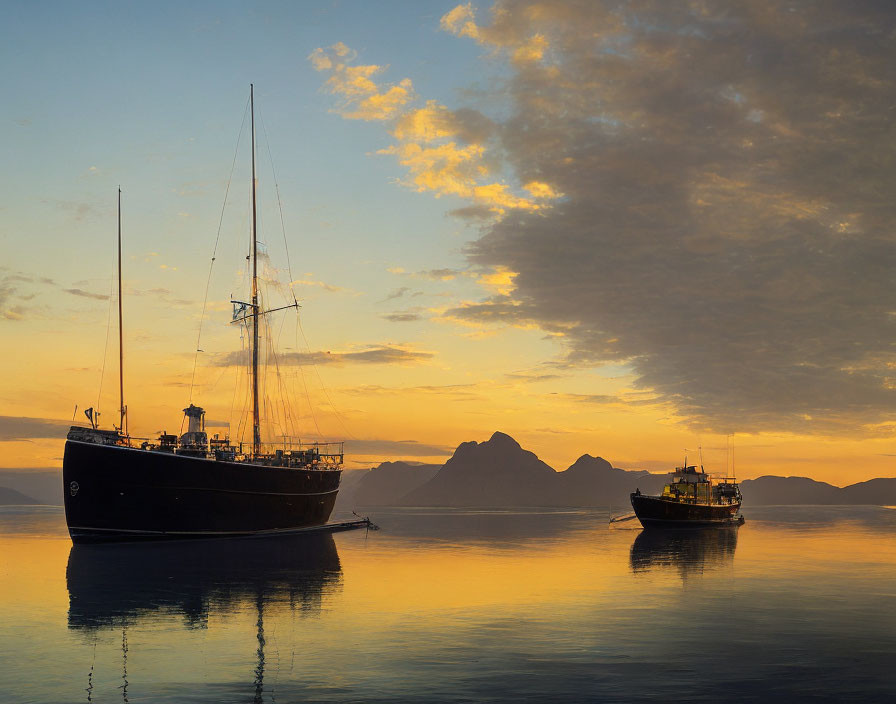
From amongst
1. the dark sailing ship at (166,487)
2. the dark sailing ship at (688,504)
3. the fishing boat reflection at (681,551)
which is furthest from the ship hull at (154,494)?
the dark sailing ship at (688,504)

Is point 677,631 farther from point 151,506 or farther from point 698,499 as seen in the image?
point 698,499

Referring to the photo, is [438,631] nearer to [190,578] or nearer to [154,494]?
[190,578]

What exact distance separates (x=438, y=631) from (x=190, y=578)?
67.5 feet

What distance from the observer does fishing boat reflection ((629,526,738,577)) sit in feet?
184

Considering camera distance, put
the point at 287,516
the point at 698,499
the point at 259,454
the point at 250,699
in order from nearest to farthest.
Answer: the point at 250,699, the point at 287,516, the point at 259,454, the point at 698,499

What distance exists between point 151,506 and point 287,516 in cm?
1635

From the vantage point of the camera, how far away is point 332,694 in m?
18.8

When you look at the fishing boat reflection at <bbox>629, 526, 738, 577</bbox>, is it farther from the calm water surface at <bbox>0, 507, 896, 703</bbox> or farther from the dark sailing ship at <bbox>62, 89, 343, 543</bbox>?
the dark sailing ship at <bbox>62, 89, 343, 543</bbox>

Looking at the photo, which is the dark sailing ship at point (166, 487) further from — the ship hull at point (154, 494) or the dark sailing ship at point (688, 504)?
the dark sailing ship at point (688, 504)

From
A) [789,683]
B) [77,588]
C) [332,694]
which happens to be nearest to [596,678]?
[789,683]

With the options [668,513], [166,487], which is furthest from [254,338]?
[668,513]

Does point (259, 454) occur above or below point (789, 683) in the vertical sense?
above

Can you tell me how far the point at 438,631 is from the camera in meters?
27.7

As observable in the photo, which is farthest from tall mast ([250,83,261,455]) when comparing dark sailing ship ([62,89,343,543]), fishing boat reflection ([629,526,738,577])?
fishing boat reflection ([629,526,738,577])
